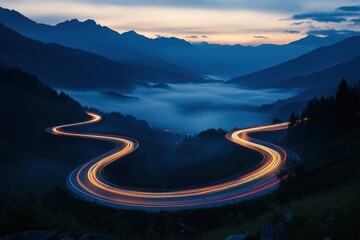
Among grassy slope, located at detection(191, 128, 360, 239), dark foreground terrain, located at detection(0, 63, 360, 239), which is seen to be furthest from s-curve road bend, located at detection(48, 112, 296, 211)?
grassy slope, located at detection(191, 128, 360, 239)

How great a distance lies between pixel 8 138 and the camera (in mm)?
123062

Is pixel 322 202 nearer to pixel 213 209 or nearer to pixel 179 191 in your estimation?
pixel 213 209

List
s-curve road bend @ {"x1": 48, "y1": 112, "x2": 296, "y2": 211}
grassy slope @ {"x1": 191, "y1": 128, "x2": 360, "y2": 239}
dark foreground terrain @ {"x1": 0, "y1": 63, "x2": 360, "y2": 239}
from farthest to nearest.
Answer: s-curve road bend @ {"x1": 48, "y1": 112, "x2": 296, "y2": 211}
dark foreground terrain @ {"x1": 0, "y1": 63, "x2": 360, "y2": 239}
grassy slope @ {"x1": 191, "y1": 128, "x2": 360, "y2": 239}

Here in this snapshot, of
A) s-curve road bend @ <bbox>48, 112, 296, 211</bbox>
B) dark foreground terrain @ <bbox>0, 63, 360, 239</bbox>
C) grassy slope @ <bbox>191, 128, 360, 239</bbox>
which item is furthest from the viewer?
s-curve road bend @ <bbox>48, 112, 296, 211</bbox>

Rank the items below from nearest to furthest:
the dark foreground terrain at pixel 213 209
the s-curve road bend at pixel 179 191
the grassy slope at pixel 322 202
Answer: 1. the grassy slope at pixel 322 202
2. the dark foreground terrain at pixel 213 209
3. the s-curve road bend at pixel 179 191

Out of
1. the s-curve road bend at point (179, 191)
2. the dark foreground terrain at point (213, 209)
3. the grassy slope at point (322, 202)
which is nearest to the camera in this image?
the grassy slope at point (322, 202)

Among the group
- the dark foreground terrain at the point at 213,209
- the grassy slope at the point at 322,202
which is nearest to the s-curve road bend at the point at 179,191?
the dark foreground terrain at the point at 213,209

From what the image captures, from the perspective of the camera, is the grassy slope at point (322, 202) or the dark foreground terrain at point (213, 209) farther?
the dark foreground terrain at point (213, 209)

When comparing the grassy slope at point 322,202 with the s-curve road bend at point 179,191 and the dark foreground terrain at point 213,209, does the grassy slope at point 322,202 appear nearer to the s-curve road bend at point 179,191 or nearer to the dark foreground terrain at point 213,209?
the dark foreground terrain at point 213,209

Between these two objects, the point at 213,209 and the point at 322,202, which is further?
the point at 213,209

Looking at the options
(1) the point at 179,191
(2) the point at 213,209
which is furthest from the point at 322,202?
(1) the point at 179,191

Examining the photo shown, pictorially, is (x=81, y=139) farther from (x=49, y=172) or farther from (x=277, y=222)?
(x=277, y=222)

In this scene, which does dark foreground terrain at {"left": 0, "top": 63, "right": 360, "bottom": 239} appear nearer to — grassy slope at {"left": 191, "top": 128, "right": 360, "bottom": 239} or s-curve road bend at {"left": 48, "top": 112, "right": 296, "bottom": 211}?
grassy slope at {"left": 191, "top": 128, "right": 360, "bottom": 239}

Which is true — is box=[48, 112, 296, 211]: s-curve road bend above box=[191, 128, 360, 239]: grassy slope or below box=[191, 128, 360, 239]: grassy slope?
below
